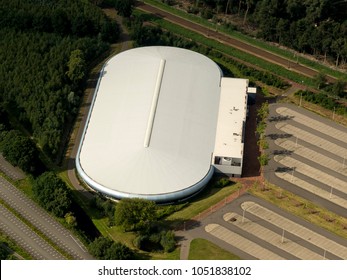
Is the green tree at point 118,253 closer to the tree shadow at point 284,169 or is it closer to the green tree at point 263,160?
the green tree at point 263,160

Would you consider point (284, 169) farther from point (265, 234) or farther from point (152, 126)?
point (152, 126)

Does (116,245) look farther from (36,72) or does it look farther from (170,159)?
(36,72)

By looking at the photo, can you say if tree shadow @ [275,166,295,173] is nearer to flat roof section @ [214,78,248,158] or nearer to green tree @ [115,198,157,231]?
flat roof section @ [214,78,248,158]

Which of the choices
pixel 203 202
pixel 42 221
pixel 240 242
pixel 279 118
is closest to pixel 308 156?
pixel 279 118

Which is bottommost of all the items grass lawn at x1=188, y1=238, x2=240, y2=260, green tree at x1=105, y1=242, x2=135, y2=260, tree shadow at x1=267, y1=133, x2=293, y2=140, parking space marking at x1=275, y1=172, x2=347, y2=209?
grass lawn at x1=188, y1=238, x2=240, y2=260

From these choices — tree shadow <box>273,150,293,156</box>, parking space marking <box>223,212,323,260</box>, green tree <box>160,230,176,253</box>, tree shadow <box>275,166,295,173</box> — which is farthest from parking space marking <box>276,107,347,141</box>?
green tree <box>160,230,176,253</box>

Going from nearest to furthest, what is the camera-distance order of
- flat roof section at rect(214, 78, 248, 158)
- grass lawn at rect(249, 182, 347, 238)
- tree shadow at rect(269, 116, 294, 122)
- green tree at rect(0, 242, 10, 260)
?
green tree at rect(0, 242, 10, 260)
grass lawn at rect(249, 182, 347, 238)
flat roof section at rect(214, 78, 248, 158)
tree shadow at rect(269, 116, 294, 122)
